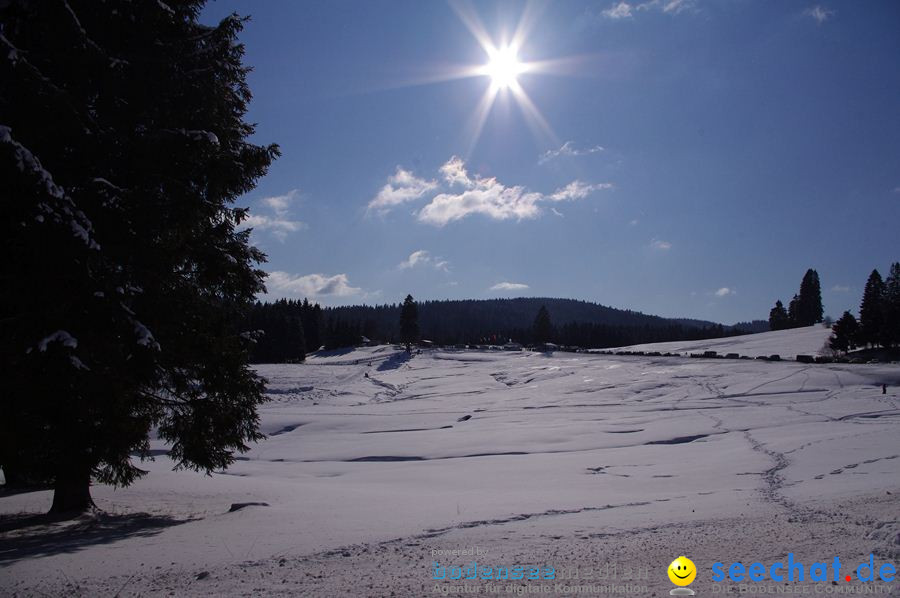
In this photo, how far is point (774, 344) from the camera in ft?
232

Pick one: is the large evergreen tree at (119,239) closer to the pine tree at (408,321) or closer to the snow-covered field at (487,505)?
the snow-covered field at (487,505)

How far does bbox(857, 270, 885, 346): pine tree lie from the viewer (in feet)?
200

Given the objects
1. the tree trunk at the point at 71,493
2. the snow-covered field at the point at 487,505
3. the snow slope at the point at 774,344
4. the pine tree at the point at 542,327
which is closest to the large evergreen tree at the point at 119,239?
the tree trunk at the point at 71,493

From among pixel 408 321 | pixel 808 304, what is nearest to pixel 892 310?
pixel 808 304

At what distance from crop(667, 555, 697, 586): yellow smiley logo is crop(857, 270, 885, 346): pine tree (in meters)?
72.9

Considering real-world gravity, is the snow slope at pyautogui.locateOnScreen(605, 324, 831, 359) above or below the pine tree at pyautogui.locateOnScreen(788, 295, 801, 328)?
below

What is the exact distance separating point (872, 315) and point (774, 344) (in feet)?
37.9

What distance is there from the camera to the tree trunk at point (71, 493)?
27.3ft

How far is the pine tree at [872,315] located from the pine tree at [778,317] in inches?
1696

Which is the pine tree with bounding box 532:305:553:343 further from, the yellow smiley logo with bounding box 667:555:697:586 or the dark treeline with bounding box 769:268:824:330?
the yellow smiley logo with bounding box 667:555:697:586

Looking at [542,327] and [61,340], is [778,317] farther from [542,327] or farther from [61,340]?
[61,340]

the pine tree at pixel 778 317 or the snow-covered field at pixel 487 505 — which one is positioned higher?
the pine tree at pixel 778 317

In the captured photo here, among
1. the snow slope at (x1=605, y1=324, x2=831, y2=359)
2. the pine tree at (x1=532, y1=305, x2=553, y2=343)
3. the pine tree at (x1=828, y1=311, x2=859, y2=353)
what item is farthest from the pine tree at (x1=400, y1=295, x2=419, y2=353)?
the pine tree at (x1=828, y1=311, x2=859, y2=353)

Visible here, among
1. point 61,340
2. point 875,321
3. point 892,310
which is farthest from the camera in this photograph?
point 875,321
